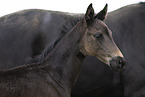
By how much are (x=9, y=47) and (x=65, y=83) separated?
1778mm

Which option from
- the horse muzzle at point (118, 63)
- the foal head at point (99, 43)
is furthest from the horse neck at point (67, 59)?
the horse muzzle at point (118, 63)

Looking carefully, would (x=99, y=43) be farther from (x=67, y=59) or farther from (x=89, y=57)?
(x=89, y=57)

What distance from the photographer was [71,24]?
12.0 feet

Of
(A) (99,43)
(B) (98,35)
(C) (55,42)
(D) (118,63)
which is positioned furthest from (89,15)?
(D) (118,63)

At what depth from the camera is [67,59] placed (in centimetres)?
342

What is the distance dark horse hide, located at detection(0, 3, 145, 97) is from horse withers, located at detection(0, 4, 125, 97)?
1.17 m

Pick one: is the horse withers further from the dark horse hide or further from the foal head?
the dark horse hide

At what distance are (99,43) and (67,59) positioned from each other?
54cm

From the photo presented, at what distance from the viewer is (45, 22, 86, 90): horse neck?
340 cm

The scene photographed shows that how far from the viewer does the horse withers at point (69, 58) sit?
124 inches

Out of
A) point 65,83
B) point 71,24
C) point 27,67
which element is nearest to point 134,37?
point 71,24

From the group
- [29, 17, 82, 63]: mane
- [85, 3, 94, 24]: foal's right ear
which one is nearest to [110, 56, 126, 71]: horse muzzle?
[85, 3, 94, 24]: foal's right ear

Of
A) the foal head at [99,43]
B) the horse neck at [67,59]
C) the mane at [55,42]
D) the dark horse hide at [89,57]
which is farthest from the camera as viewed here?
the dark horse hide at [89,57]

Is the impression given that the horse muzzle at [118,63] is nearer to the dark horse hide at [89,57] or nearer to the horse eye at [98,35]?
the horse eye at [98,35]
